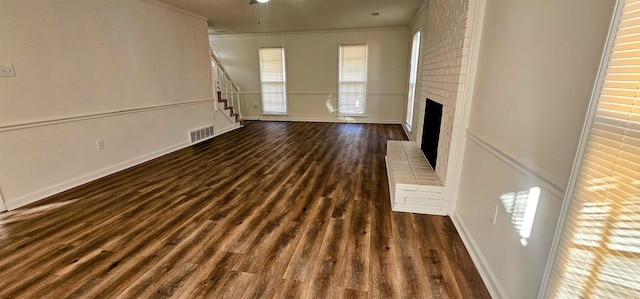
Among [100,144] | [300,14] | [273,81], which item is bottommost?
[100,144]

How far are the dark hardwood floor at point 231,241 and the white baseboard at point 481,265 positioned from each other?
0.16 feet

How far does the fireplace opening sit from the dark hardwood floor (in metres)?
0.66

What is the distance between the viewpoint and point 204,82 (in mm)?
5719

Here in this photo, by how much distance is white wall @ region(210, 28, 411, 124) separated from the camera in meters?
7.25

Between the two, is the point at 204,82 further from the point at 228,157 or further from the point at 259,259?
the point at 259,259

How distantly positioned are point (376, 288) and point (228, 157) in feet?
11.4

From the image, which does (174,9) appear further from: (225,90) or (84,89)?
(225,90)

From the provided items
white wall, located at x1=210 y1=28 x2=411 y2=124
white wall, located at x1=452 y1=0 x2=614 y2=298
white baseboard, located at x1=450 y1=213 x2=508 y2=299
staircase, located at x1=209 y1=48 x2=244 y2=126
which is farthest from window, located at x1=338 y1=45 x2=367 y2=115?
white baseboard, located at x1=450 y1=213 x2=508 y2=299

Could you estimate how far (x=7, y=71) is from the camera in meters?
2.63

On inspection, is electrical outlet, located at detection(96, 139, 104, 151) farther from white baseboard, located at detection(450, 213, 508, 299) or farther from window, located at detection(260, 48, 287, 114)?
window, located at detection(260, 48, 287, 114)

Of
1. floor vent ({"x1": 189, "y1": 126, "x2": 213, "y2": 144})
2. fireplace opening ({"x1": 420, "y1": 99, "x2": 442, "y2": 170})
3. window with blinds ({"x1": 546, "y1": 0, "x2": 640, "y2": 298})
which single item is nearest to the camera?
window with blinds ({"x1": 546, "y1": 0, "x2": 640, "y2": 298})

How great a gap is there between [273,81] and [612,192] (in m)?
7.99

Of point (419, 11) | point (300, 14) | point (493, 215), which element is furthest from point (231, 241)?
point (419, 11)

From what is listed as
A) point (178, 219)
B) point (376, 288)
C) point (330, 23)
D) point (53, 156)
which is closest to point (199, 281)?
point (178, 219)
